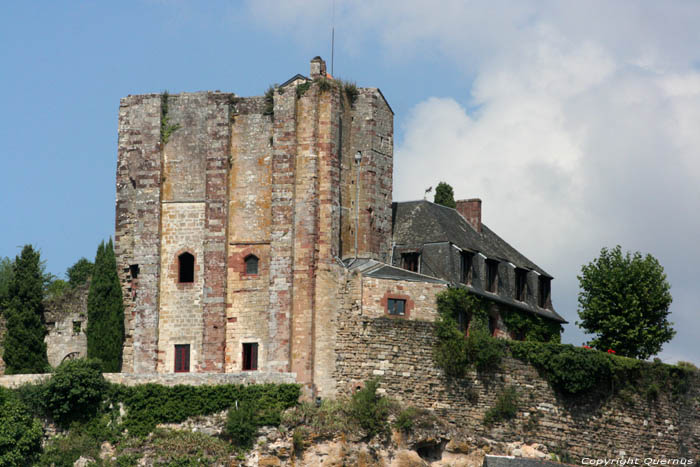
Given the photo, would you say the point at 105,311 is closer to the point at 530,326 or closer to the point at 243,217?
the point at 243,217

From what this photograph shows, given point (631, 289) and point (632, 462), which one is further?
point (631, 289)

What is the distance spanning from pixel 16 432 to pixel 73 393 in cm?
272

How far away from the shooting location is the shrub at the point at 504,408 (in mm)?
62906

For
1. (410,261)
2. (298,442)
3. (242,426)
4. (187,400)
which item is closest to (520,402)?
(410,261)

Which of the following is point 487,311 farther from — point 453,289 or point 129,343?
point 129,343

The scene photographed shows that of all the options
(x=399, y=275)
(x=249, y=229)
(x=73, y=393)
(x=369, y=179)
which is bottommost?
(x=73, y=393)

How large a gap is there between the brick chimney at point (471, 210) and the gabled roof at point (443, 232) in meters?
0.42

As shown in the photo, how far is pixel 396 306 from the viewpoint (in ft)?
207

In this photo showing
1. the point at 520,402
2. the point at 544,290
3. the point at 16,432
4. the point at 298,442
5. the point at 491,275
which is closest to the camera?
the point at 16,432

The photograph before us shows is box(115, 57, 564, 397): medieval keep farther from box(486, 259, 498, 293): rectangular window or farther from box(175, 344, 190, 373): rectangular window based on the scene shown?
box(486, 259, 498, 293): rectangular window

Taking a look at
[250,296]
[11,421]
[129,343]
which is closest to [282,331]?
[250,296]

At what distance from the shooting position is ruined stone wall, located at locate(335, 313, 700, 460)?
2445 inches

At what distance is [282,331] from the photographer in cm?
6297

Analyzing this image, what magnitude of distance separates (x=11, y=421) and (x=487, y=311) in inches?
846
